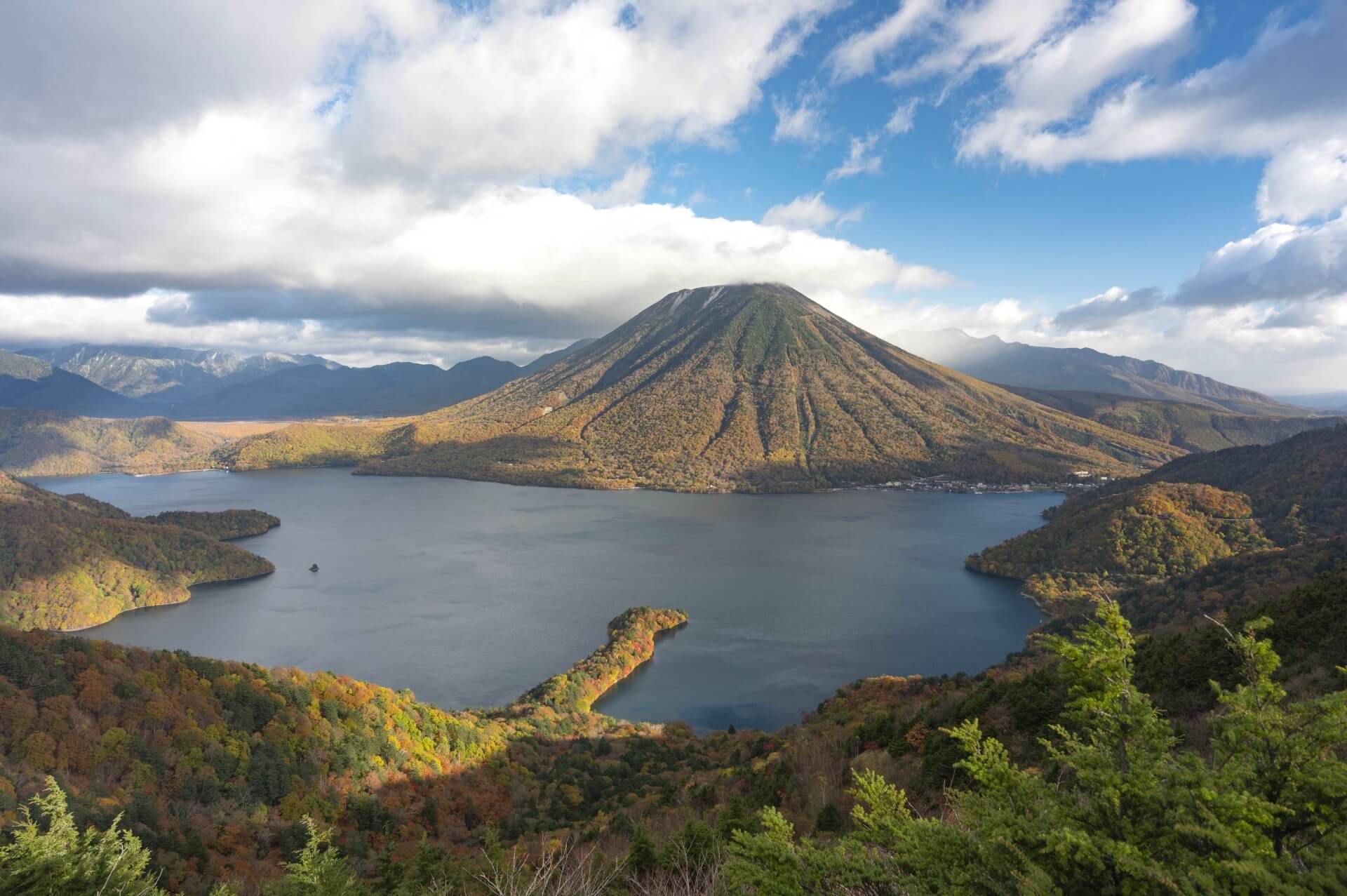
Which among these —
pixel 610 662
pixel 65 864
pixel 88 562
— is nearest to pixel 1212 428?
pixel 610 662

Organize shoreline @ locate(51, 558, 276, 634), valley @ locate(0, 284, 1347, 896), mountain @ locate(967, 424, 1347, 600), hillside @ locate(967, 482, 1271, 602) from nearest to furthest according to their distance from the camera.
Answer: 1. valley @ locate(0, 284, 1347, 896)
2. shoreline @ locate(51, 558, 276, 634)
3. hillside @ locate(967, 482, 1271, 602)
4. mountain @ locate(967, 424, 1347, 600)

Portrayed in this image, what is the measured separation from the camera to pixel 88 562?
66.9 m

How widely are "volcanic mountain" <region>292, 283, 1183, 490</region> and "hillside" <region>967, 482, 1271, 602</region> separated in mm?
65036

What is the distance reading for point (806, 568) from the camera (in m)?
71.4

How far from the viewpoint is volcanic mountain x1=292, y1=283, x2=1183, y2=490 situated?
14412 centimetres

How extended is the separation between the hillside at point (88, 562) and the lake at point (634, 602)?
3.50m

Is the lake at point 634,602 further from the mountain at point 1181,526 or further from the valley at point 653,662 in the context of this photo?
the mountain at point 1181,526

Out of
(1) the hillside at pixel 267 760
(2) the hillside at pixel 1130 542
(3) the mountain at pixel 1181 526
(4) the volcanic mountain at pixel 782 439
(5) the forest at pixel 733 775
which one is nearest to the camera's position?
(5) the forest at pixel 733 775

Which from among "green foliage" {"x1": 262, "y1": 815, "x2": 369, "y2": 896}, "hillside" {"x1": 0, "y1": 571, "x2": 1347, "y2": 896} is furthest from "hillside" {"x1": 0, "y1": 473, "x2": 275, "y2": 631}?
"green foliage" {"x1": 262, "y1": 815, "x2": 369, "y2": 896}

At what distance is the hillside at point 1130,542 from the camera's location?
61.1 metres

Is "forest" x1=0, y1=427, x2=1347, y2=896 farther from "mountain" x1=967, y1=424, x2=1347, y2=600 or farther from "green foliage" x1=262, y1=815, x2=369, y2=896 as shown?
"mountain" x1=967, y1=424, x2=1347, y2=600

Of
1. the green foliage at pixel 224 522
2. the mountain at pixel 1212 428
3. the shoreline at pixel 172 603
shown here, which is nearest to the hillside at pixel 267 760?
the shoreline at pixel 172 603

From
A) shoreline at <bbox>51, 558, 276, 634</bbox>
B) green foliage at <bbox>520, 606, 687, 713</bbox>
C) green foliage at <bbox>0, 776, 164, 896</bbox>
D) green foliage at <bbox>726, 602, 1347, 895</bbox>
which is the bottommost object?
shoreline at <bbox>51, 558, 276, 634</bbox>

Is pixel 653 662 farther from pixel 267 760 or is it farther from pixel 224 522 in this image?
pixel 224 522
